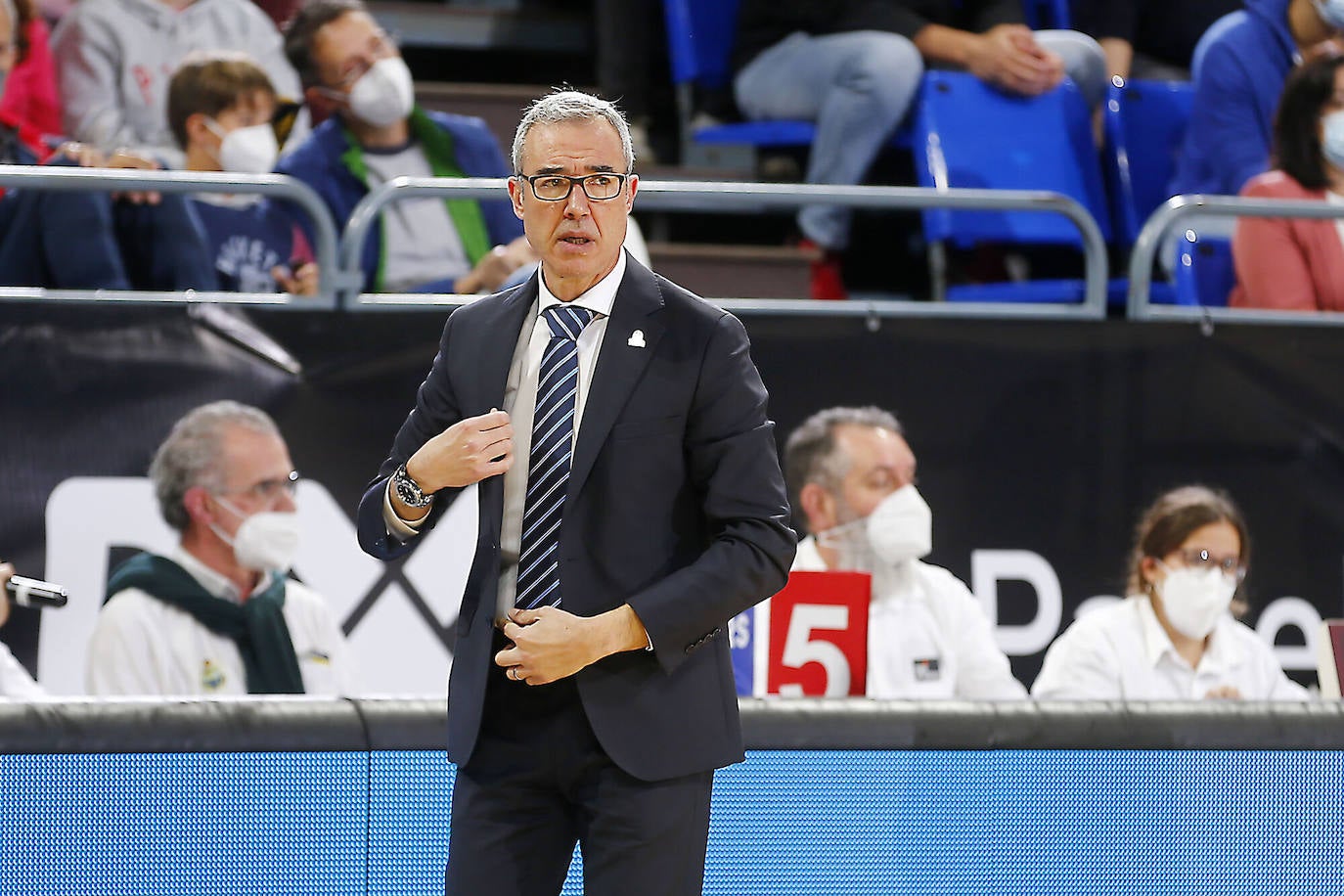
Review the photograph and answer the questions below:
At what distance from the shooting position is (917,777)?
9.21ft

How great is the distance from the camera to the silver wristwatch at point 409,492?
213 cm

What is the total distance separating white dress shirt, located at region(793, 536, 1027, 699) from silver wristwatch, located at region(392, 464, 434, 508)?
7.95ft

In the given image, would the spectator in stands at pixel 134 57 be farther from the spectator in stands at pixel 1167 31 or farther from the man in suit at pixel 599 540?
the man in suit at pixel 599 540

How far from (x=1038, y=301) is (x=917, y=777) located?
3374 millimetres

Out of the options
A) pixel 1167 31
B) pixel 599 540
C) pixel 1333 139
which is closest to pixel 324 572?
pixel 599 540

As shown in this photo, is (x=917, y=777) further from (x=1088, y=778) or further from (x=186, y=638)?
(x=186, y=638)

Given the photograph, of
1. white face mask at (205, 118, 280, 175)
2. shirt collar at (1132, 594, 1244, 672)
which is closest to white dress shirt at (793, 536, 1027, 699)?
shirt collar at (1132, 594, 1244, 672)

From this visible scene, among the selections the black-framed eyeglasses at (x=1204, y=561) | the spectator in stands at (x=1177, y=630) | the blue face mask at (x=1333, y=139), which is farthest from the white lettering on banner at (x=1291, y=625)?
the blue face mask at (x=1333, y=139)

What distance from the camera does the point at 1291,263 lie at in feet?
17.4

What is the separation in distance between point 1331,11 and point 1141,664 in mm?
3306

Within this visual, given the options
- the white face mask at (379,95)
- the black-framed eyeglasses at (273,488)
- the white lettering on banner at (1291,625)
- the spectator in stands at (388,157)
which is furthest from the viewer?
the white face mask at (379,95)

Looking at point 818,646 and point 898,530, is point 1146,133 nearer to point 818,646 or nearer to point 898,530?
point 898,530

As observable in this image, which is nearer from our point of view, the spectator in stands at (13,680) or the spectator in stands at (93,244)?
the spectator in stands at (13,680)

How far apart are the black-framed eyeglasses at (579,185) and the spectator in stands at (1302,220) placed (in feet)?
11.8
